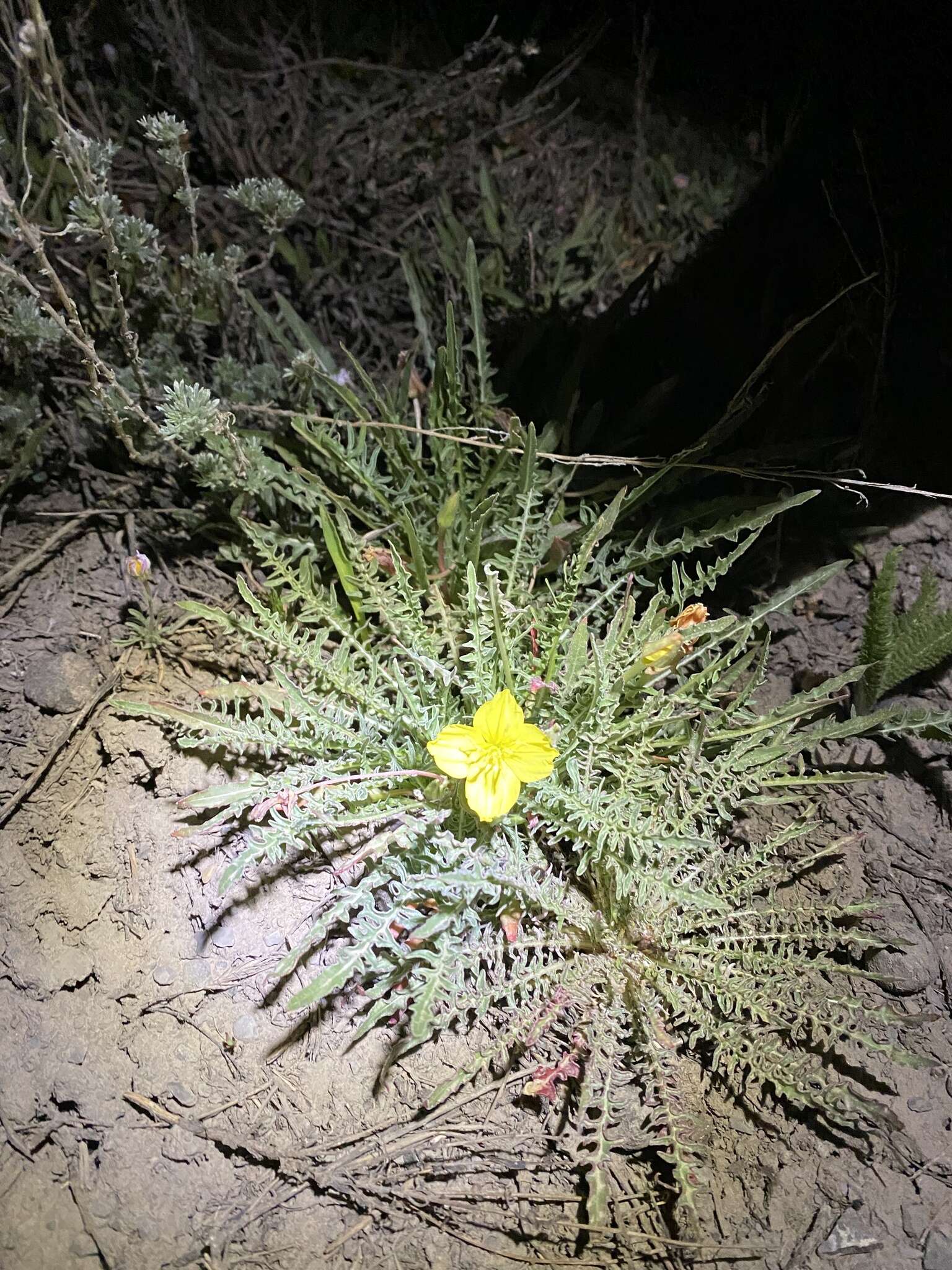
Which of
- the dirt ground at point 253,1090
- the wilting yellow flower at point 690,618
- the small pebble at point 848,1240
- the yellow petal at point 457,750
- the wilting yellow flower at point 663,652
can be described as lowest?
the small pebble at point 848,1240

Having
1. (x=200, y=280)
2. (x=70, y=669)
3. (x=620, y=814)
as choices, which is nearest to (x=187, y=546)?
(x=70, y=669)

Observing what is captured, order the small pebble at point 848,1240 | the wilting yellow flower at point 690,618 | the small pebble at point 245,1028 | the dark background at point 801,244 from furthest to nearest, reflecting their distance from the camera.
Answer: the dark background at point 801,244
the wilting yellow flower at point 690,618
the small pebble at point 245,1028
the small pebble at point 848,1240

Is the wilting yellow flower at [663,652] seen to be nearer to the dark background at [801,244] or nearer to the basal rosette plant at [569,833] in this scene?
the basal rosette plant at [569,833]

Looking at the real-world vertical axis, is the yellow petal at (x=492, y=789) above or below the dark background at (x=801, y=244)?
below

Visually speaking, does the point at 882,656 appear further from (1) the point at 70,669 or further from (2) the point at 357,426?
(1) the point at 70,669

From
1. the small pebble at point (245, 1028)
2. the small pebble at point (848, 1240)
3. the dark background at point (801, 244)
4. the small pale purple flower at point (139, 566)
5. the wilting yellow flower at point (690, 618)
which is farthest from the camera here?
the dark background at point (801, 244)

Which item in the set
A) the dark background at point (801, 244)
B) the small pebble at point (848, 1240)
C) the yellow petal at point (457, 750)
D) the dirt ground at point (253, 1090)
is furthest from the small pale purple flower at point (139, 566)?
the small pebble at point (848, 1240)

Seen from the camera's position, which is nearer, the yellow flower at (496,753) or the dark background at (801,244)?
the yellow flower at (496,753)

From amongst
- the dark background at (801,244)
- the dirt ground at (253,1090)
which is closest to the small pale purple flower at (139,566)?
the dirt ground at (253,1090)
